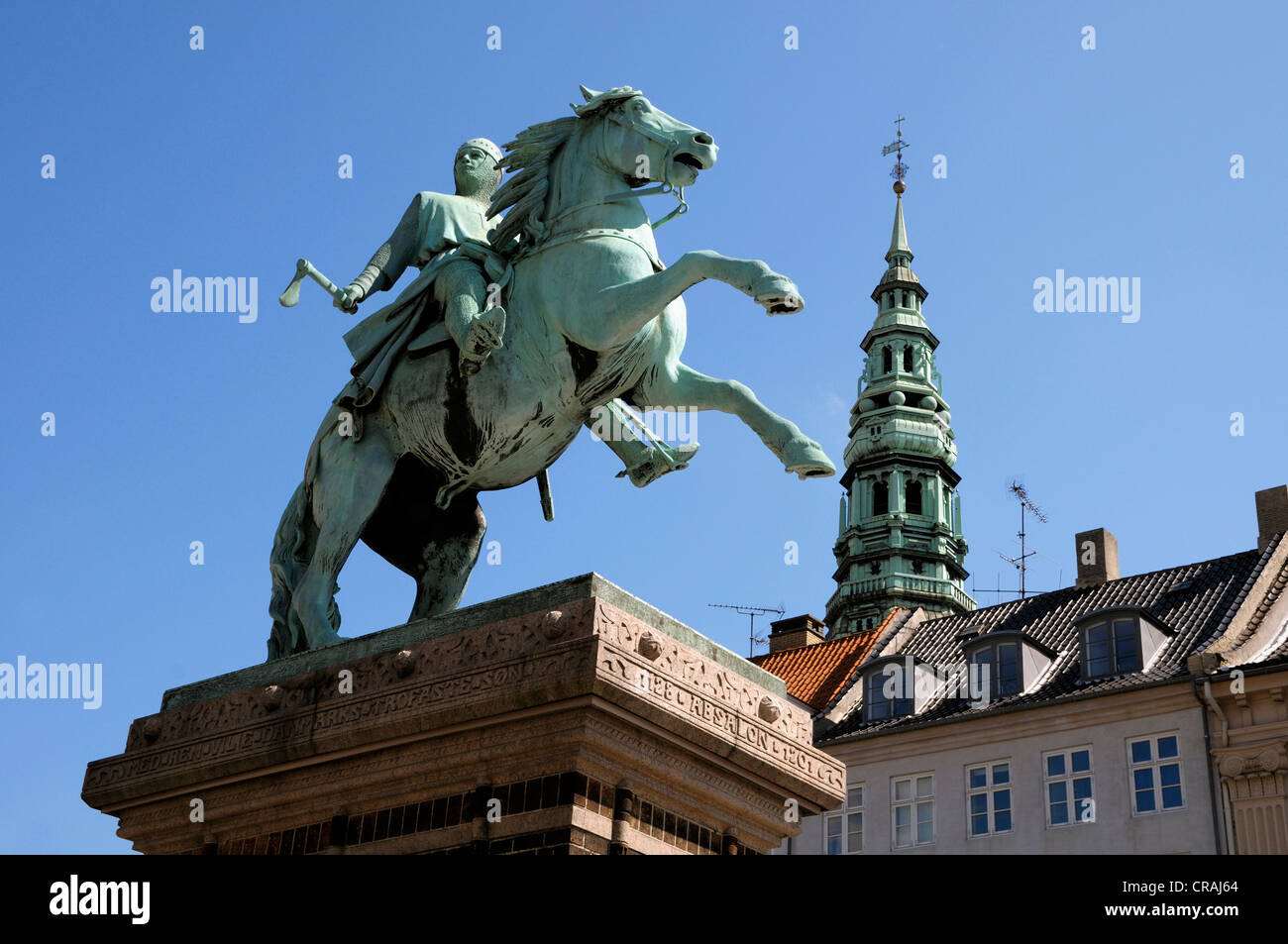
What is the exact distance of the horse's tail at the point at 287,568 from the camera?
38.9 ft

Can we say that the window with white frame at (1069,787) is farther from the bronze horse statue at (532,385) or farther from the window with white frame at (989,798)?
the bronze horse statue at (532,385)

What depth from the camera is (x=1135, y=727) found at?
39.2m

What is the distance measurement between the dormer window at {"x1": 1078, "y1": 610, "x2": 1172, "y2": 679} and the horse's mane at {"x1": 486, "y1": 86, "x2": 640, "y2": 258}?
30.8 m

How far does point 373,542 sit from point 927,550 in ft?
226

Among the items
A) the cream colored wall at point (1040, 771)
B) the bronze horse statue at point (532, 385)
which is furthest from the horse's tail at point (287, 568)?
the cream colored wall at point (1040, 771)

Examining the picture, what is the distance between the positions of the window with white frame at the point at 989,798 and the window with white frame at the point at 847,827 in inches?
99.3

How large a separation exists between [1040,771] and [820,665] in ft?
30.1

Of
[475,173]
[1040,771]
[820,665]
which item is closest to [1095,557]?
[820,665]

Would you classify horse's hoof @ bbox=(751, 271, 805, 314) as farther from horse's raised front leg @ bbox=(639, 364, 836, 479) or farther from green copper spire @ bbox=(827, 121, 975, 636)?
green copper spire @ bbox=(827, 121, 975, 636)

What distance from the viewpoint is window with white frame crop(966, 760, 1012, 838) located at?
39.9m

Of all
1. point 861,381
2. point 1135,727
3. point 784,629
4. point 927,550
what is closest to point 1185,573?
point 1135,727

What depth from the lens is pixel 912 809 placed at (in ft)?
135

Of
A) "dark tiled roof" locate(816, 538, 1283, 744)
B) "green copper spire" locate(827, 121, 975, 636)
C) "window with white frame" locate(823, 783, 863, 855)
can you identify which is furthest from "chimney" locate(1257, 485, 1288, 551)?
"green copper spire" locate(827, 121, 975, 636)
